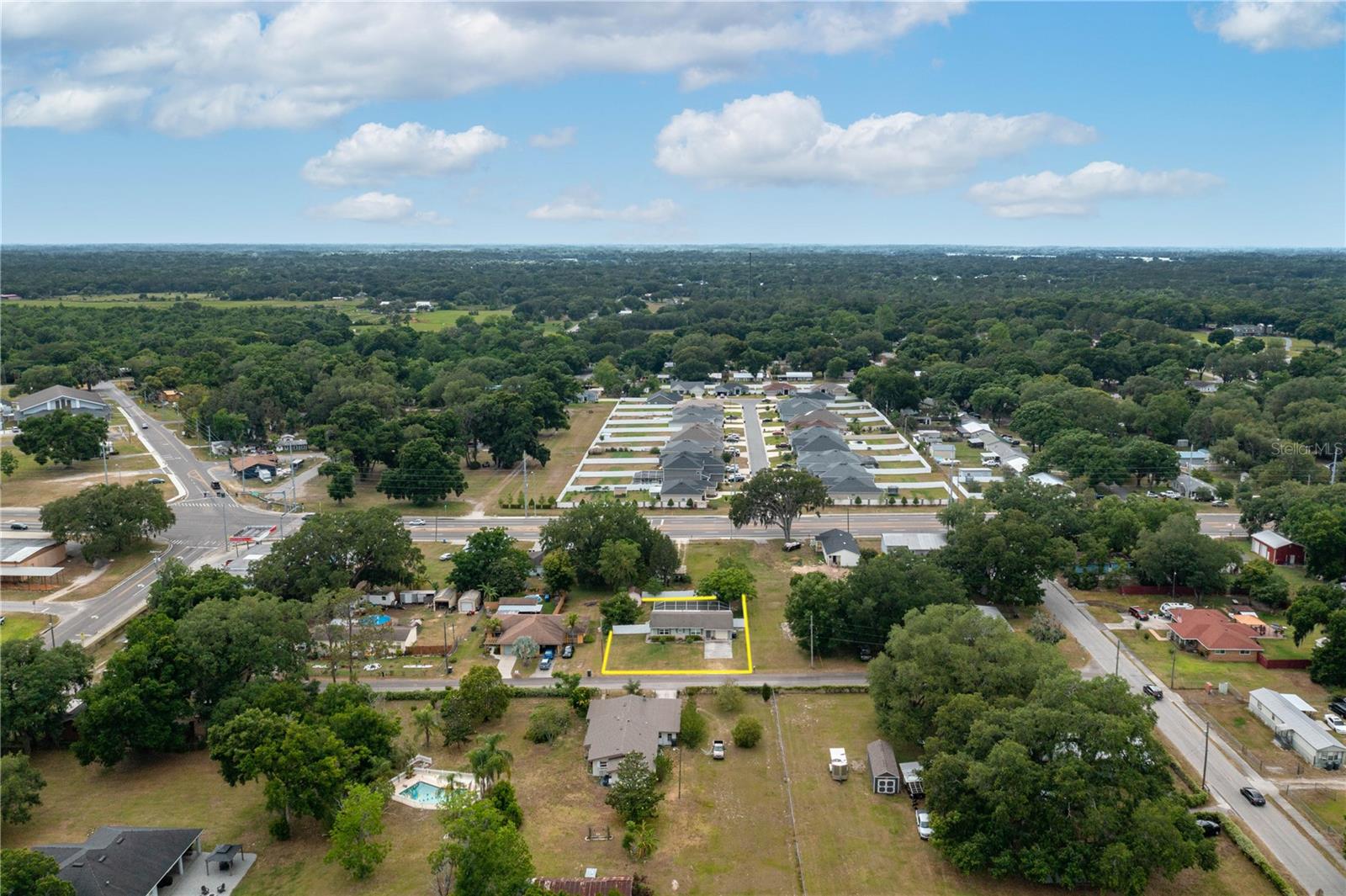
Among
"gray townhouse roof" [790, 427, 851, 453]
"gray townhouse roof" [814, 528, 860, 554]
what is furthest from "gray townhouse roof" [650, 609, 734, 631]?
"gray townhouse roof" [790, 427, 851, 453]

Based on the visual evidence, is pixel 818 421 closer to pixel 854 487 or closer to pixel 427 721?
pixel 854 487

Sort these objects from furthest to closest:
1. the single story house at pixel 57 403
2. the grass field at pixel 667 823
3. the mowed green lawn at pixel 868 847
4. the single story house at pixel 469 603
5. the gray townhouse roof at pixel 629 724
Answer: the single story house at pixel 57 403, the single story house at pixel 469 603, the gray townhouse roof at pixel 629 724, the grass field at pixel 667 823, the mowed green lawn at pixel 868 847

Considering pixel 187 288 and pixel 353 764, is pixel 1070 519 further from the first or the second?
pixel 187 288

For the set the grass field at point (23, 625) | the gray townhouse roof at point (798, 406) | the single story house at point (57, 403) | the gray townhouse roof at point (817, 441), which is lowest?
the grass field at point (23, 625)

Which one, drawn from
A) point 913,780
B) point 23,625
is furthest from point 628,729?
point 23,625

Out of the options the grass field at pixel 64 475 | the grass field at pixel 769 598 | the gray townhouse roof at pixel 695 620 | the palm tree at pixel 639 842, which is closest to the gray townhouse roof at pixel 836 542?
the grass field at pixel 769 598

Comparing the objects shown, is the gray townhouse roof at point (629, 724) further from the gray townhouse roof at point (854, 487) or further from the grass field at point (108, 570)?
the gray townhouse roof at point (854, 487)

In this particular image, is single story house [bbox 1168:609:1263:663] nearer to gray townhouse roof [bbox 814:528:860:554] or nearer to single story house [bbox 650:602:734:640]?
gray townhouse roof [bbox 814:528:860:554]
